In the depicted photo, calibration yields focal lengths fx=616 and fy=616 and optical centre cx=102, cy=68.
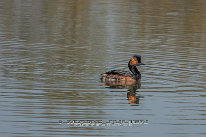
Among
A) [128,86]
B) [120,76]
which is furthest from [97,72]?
[128,86]

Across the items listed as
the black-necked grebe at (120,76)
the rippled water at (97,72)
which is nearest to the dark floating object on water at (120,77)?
the black-necked grebe at (120,76)

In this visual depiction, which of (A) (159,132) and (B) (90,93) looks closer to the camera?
(A) (159,132)

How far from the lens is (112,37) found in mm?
28172

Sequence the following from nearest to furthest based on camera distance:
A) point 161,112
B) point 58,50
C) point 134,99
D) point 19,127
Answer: point 19,127 < point 161,112 < point 134,99 < point 58,50

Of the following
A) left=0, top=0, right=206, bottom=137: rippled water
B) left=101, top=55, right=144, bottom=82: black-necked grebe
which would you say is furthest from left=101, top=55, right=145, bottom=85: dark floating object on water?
left=0, top=0, right=206, bottom=137: rippled water

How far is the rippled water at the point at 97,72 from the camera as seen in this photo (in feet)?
44.2

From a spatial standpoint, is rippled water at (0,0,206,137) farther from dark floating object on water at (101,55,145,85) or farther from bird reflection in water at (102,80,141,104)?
dark floating object on water at (101,55,145,85)

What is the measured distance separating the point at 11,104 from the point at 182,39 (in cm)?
1478

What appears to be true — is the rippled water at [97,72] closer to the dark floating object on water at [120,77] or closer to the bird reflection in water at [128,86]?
the bird reflection in water at [128,86]

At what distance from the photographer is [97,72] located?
63.6ft

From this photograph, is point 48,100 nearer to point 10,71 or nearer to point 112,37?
point 10,71

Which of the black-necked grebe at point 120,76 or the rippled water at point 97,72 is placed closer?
the rippled water at point 97,72

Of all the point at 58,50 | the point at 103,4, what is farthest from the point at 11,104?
the point at 103,4

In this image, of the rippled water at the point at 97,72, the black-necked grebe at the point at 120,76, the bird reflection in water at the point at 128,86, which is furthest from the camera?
the black-necked grebe at the point at 120,76
